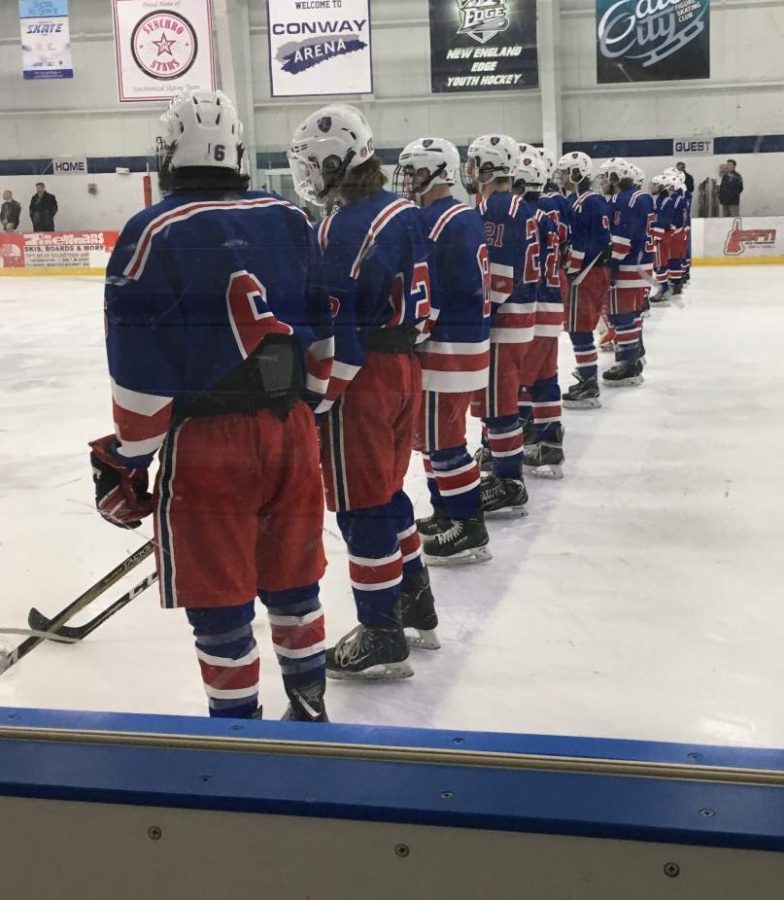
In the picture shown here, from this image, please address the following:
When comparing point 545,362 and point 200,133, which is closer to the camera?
point 200,133

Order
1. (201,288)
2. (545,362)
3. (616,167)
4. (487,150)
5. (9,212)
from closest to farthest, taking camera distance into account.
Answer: (201,288), (487,150), (9,212), (616,167), (545,362)

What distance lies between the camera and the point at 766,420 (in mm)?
4387

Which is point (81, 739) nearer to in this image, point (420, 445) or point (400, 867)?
point (400, 867)

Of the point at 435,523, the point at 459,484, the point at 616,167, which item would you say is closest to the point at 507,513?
the point at 435,523

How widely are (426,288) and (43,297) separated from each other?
1245 mm

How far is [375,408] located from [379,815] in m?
1.10

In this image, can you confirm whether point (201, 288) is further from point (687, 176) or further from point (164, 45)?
point (687, 176)

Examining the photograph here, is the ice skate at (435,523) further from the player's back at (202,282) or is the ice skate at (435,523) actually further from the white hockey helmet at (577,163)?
the player's back at (202,282)

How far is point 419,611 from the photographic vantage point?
2355mm

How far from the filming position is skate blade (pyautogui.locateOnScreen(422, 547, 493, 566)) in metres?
2.85

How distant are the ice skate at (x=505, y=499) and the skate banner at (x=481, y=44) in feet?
6.95

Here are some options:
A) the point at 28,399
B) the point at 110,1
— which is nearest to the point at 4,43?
the point at 110,1

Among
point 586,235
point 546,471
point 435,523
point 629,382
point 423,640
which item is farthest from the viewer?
point 629,382

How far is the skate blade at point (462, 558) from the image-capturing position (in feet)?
9.34
